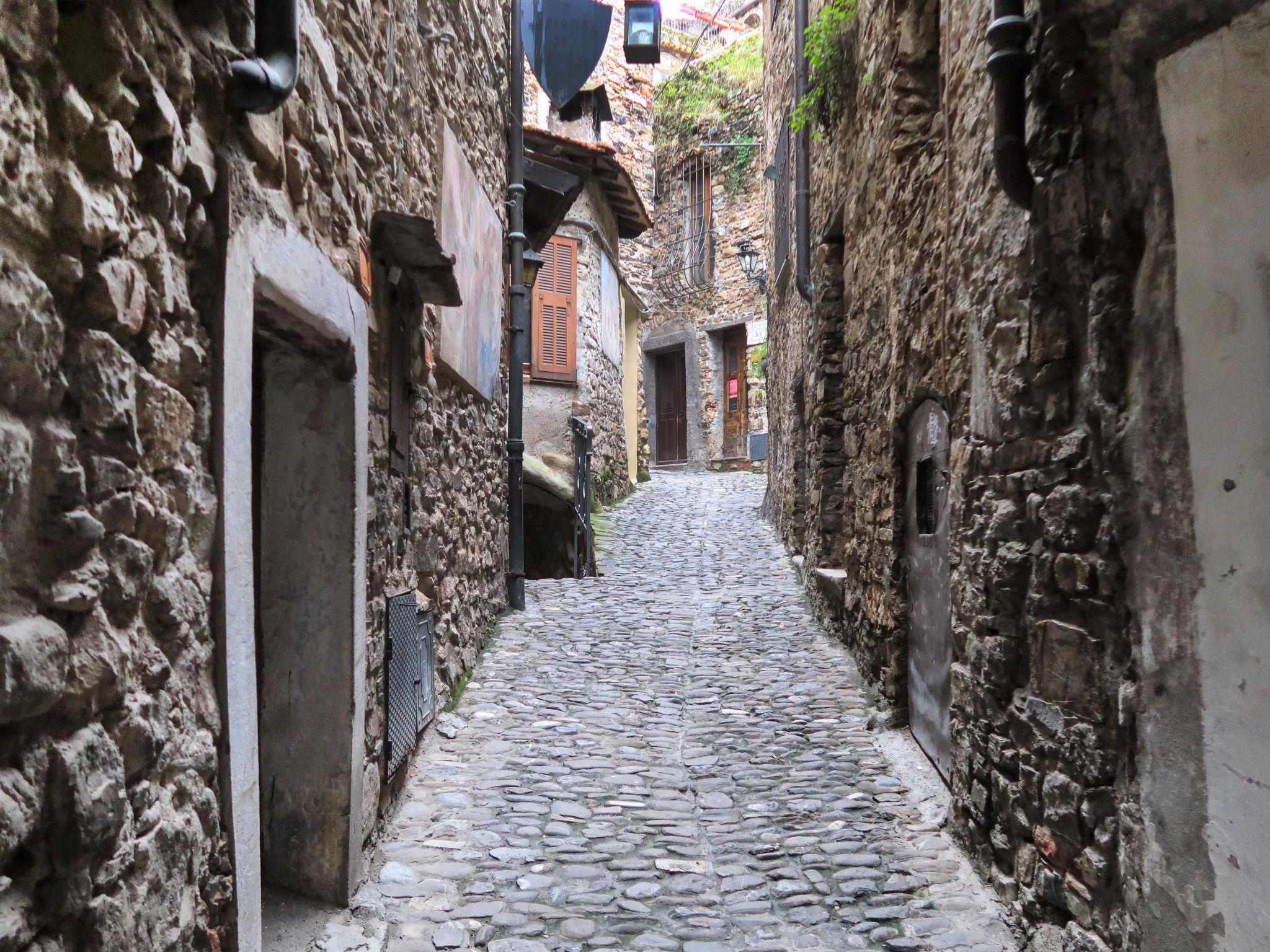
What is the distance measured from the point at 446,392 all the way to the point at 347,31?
2.14 metres

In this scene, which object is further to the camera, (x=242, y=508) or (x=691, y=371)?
(x=691, y=371)

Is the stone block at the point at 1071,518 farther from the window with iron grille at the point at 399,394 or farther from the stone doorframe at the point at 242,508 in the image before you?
the window with iron grille at the point at 399,394

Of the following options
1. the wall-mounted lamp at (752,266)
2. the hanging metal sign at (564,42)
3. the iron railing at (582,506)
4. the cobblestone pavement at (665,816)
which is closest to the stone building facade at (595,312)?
the iron railing at (582,506)

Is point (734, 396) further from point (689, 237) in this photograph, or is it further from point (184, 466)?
point (184, 466)

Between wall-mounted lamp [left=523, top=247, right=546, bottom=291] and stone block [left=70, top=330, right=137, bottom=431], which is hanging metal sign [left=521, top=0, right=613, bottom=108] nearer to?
wall-mounted lamp [left=523, top=247, right=546, bottom=291]

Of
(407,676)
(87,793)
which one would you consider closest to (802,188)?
(407,676)

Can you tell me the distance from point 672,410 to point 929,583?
53.9 ft

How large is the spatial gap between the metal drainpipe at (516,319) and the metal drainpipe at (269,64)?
4.89 metres

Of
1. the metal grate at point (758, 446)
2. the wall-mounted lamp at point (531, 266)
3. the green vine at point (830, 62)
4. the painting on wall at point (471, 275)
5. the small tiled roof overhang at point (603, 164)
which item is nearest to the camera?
the painting on wall at point (471, 275)

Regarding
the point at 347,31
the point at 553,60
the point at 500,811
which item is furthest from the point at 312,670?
the point at 553,60

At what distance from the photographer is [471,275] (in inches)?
211

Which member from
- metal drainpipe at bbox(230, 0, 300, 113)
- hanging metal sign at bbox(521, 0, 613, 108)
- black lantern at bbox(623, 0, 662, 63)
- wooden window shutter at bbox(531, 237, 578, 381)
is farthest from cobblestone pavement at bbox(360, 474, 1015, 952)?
black lantern at bbox(623, 0, 662, 63)

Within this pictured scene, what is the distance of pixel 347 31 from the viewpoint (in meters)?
2.92

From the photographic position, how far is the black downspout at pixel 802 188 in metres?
7.34
